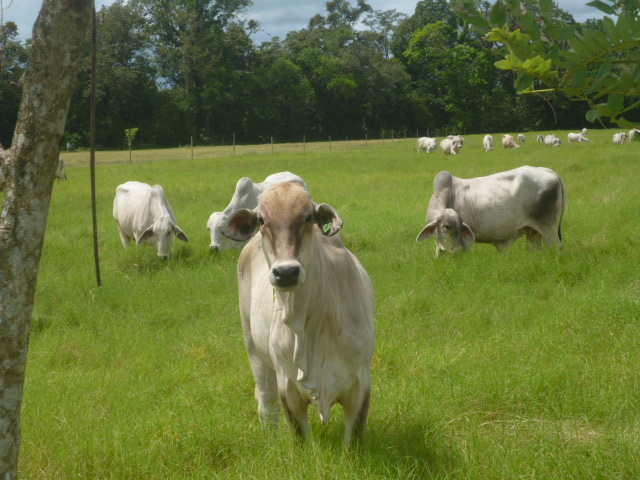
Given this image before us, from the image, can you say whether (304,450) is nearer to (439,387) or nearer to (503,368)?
(439,387)

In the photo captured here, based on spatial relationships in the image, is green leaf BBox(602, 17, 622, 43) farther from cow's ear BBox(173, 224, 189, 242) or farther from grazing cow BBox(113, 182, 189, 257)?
cow's ear BBox(173, 224, 189, 242)

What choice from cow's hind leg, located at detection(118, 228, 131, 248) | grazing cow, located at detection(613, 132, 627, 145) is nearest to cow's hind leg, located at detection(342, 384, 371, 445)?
cow's hind leg, located at detection(118, 228, 131, 248)

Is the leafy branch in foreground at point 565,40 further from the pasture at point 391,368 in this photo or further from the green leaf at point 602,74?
the pasture at point 391,368

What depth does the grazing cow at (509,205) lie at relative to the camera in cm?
932

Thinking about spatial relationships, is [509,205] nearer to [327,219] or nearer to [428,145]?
[327,219]

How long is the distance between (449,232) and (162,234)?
412 cm

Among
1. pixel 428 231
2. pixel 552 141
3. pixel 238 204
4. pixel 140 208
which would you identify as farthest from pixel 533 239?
pixel 552 141

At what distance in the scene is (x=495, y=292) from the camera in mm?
7102

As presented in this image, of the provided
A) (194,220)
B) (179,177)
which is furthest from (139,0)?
(194,220)

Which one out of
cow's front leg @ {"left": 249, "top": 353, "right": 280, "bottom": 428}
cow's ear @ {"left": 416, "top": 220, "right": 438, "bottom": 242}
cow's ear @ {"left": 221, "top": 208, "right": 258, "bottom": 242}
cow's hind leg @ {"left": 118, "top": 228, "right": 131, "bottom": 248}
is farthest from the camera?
cow's hind leg @ {"left": 118, "top": 228, "right": 131, "bottom": 248}

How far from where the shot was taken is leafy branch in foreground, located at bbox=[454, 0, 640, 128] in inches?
74.3

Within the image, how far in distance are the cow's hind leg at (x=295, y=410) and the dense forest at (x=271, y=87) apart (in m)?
48.8

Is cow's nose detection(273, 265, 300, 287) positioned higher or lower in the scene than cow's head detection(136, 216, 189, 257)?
higher

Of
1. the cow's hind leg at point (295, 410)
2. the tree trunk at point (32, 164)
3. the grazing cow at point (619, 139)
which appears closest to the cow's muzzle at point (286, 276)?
the cow's hind leg at point (295, 410)
